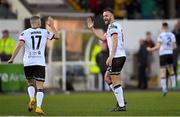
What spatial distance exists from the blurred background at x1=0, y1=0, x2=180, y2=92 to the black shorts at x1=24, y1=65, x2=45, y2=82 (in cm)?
1252

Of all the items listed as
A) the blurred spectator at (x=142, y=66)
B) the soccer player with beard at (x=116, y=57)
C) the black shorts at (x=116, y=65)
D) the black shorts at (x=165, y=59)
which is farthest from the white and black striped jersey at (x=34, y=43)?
the blurred spectator at (x=142, y=66)

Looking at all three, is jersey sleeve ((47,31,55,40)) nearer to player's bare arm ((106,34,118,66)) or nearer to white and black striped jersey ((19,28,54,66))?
white and black striped jersey ((19,28,54,66))

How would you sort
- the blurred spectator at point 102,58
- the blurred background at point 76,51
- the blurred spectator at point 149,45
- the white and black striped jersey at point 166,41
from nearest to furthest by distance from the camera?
the white and black striped jersey at point 166,41 → the blurred spectator at point 102,58 → the blurred background at point 76,51 → the blurred spectator at point 149,45

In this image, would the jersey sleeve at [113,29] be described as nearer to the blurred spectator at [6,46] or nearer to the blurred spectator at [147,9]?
the blurred spectator at [6,46]

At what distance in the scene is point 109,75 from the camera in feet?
59.8

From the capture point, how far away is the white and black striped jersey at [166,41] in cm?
2580

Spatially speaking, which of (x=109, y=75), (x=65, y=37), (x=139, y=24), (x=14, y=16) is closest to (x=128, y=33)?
(x=139, y=24)

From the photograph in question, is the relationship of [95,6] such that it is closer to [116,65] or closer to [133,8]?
[133,8]

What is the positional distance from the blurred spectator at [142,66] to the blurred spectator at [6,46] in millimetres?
6207

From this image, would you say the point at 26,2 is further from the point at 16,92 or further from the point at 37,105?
the point at 37,105

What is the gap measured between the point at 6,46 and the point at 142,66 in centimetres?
666

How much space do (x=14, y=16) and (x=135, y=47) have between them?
5805mm

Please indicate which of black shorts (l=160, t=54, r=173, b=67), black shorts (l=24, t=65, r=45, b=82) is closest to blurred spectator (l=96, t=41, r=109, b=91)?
black shorts (l=160, t=54, r=173, b=67)

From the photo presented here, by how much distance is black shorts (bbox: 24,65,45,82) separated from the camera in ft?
57.3
